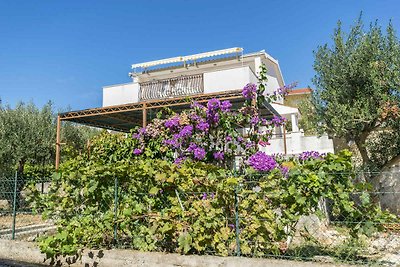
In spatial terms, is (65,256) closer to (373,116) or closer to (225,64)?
(373,116)

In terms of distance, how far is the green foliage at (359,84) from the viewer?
825 cm

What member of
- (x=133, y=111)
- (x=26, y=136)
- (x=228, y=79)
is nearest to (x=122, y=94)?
(x=133, y=111)

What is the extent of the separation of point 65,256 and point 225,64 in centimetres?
1944

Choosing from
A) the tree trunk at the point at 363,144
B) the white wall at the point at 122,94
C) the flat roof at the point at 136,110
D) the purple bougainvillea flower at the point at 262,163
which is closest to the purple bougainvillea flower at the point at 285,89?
the flat roof at the point at 136,110

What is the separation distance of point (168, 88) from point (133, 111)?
3072 millimetres

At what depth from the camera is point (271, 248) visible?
4.31 meters

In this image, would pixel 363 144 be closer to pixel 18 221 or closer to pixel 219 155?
pixel 219 155

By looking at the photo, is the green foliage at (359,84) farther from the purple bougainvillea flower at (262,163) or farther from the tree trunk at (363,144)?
the purple bougainvillea flower at (262,163)

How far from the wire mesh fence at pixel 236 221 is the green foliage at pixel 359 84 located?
13.2ft

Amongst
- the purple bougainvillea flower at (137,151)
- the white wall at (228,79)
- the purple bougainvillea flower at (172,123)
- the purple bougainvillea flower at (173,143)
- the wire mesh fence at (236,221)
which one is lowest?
the wire mesh fence at (236,221)

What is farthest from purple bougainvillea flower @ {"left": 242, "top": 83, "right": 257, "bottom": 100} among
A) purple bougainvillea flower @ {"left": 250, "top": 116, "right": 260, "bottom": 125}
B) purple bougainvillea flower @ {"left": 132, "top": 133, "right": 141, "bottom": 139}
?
purple bougainvillea flower @ {"left": 132, "top": 133, "right": 141, "bottom": 139}

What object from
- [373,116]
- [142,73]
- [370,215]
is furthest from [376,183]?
[142,73]

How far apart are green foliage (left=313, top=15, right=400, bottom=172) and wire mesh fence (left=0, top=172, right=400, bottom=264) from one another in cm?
402

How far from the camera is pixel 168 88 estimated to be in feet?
49.7
